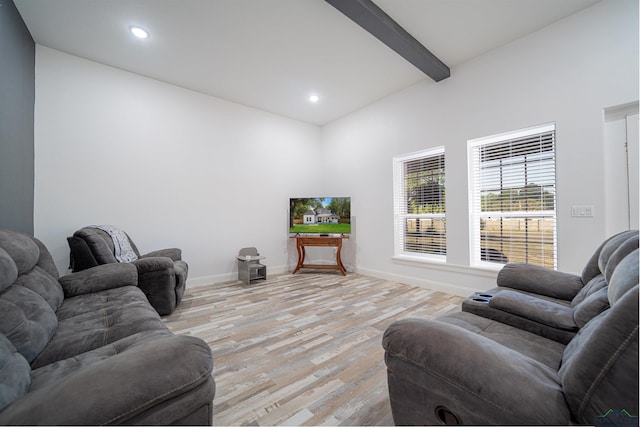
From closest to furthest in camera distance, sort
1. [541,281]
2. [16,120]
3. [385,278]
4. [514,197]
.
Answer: [541,281]
[16,120]
[514,197]
[385,278]

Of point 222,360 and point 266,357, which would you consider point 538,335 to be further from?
point 222,360

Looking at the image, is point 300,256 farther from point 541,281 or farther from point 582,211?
point 582,211

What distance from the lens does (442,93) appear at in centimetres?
352

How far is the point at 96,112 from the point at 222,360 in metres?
3.42

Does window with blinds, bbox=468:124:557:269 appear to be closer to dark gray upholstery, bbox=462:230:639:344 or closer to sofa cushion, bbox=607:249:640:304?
dark gray upholstery, bbox=462:230:639:344

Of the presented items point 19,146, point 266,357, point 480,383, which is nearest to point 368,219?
point 266,357

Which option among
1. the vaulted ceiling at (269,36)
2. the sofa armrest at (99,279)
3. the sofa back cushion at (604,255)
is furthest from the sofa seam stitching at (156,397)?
the vaulted ceiling at (269,36)

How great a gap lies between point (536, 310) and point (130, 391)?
6.07 feet

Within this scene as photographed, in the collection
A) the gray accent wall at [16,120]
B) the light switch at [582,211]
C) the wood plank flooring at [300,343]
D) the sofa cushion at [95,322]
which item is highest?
the gray accent wall at [16,120]

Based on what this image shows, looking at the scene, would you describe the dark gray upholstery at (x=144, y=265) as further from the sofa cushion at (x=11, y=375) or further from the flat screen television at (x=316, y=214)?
the flat screen television at (x=316, y=214)

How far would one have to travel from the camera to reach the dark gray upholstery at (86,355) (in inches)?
26.1

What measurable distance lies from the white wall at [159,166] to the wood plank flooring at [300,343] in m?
0.97

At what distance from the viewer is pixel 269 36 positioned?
279 cm

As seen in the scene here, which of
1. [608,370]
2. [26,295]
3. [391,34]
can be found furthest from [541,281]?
[26,295]
